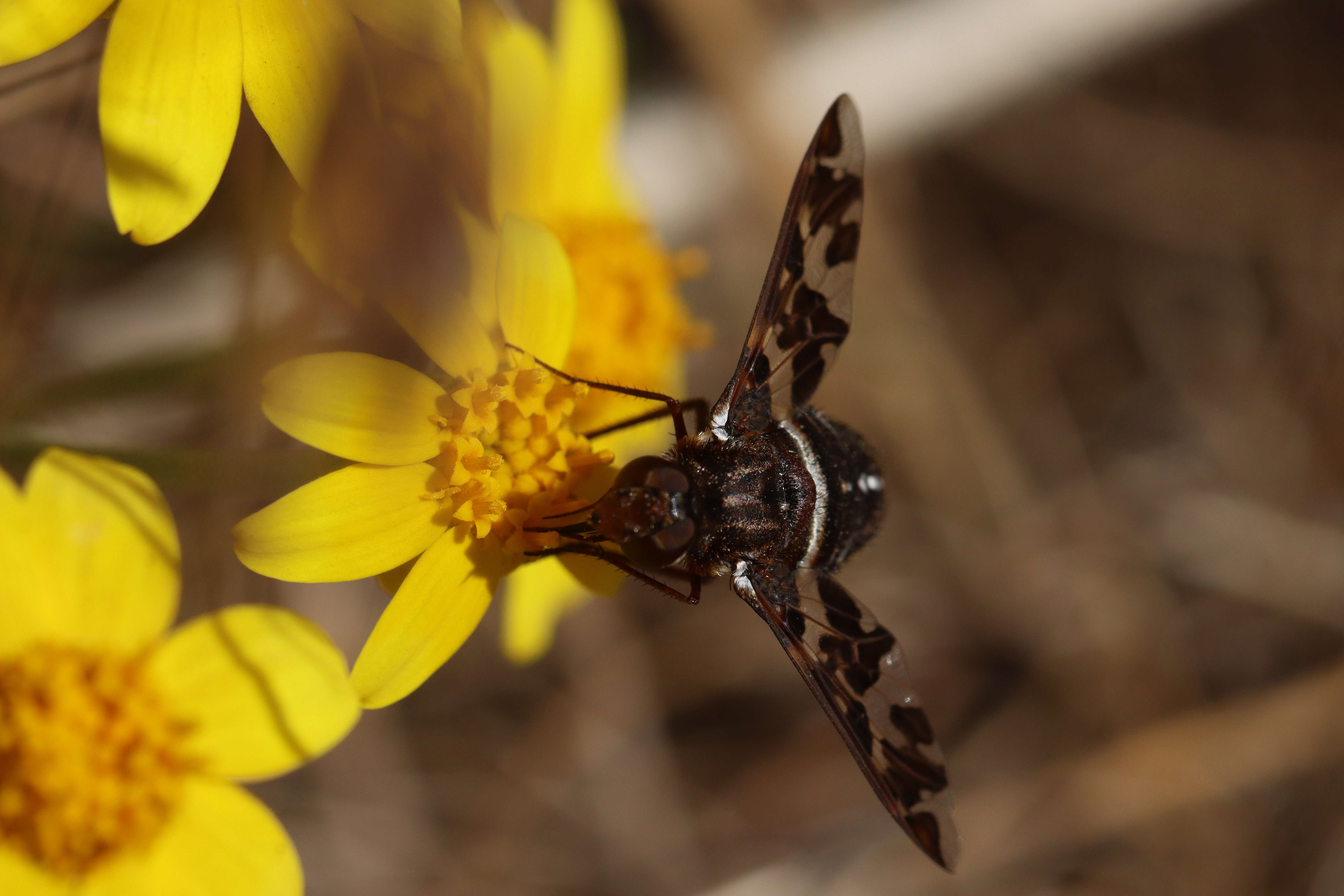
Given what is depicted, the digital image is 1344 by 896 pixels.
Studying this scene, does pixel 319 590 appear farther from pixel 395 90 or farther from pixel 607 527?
pixel 395 90

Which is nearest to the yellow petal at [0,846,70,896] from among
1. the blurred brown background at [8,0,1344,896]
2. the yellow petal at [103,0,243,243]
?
the yellow petal at [103,0,243,243]

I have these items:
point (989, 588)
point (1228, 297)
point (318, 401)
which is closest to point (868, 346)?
point (989, 588)

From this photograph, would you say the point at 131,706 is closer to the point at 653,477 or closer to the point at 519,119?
the point at 653,477

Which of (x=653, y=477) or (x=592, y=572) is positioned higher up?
(x=653, y=477)

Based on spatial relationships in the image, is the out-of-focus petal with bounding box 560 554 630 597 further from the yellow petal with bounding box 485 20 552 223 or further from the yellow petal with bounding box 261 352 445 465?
the yellow petal with bounding box 485 20 552 223

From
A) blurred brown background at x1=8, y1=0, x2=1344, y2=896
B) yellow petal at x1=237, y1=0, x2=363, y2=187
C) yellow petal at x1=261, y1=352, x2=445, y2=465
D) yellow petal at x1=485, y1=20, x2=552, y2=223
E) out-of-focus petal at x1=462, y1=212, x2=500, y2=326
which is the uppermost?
yellow petal at x1=237, y1=0, x2=363, y2=187

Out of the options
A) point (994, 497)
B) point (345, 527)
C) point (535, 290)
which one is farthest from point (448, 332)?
point (994, 497)
